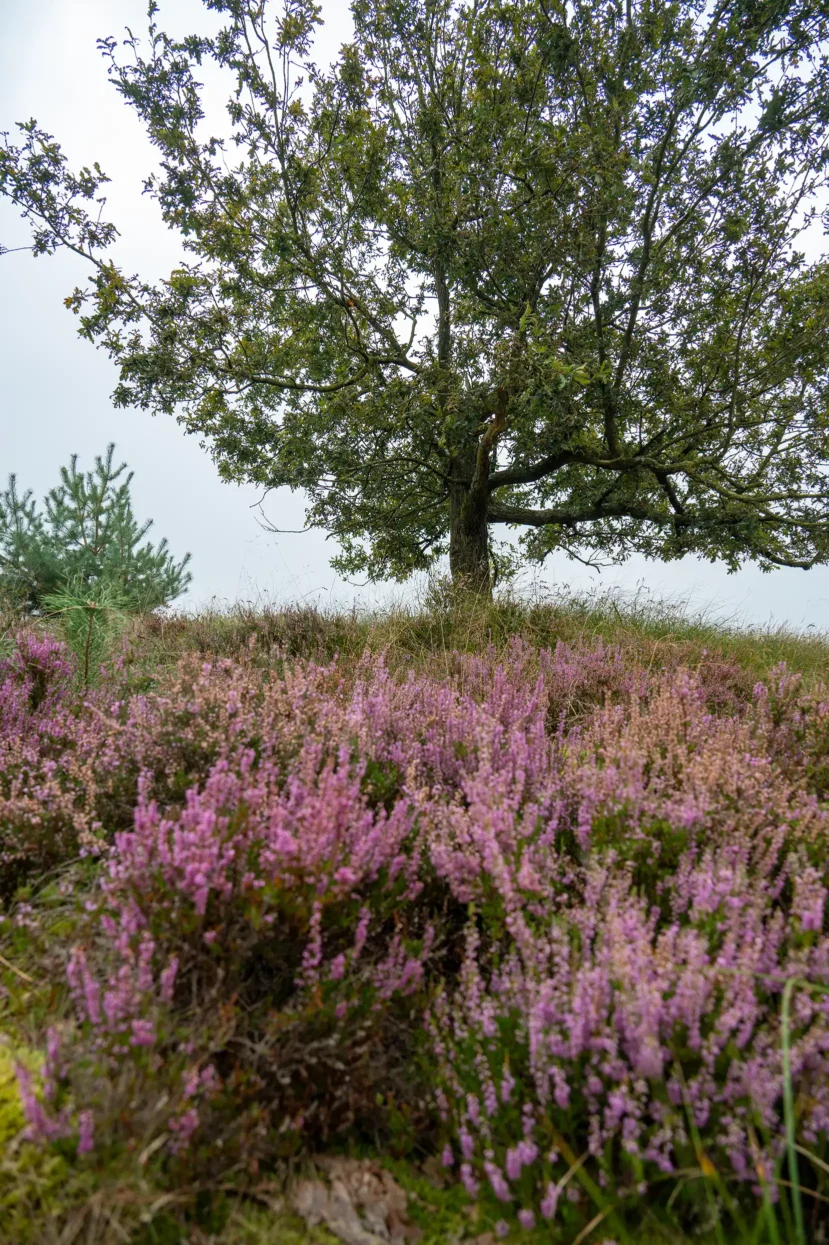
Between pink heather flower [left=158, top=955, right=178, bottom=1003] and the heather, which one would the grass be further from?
pink heather flower [left=158, top=955, right=178, bottom=1003]

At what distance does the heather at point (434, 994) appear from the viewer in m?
1.52

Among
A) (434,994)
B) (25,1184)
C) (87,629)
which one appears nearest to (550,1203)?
(434,994)

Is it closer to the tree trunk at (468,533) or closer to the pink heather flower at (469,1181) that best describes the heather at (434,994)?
the pink heather flower at (469,1181)

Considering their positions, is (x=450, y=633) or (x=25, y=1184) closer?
(x=25, y=1184)

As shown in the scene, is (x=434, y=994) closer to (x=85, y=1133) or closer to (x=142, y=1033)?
(x=142, y=1033)

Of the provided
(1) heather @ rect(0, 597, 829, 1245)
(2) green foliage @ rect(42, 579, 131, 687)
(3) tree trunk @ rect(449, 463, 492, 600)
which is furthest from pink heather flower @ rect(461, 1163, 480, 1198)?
(3) tree trunk @ rect(449, 463, 492, 600)

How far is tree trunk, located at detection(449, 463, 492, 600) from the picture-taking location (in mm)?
10742

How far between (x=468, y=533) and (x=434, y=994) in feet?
30.5

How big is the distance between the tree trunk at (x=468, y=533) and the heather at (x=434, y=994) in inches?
314

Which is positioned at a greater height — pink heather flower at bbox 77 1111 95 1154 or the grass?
the grass

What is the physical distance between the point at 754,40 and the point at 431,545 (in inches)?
321

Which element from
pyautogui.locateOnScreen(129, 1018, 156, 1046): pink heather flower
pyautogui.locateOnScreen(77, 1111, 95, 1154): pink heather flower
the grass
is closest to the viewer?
pyautogui.locateOnScreen(77, 1111, 95, 1154): pink heather flower

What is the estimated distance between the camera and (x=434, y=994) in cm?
202

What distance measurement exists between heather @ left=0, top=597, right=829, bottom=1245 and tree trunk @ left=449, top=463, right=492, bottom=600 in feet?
26.1
